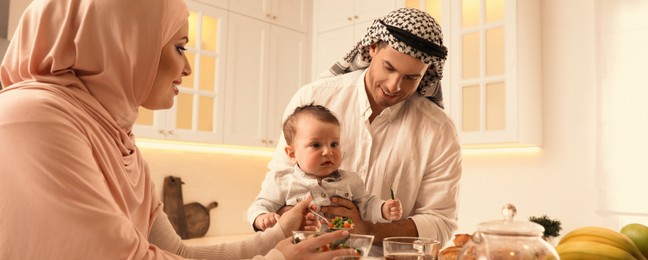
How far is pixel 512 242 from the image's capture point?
71cm

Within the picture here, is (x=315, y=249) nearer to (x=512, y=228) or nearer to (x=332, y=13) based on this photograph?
(x=512, y=228)

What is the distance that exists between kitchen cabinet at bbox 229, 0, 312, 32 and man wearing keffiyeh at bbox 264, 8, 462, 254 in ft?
7.46

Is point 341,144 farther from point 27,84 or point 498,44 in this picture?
point 498,44

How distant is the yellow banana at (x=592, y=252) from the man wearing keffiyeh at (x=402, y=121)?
3.09 ft

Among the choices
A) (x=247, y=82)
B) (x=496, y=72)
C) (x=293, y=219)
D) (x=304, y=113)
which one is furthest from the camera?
(x=247, y=82)

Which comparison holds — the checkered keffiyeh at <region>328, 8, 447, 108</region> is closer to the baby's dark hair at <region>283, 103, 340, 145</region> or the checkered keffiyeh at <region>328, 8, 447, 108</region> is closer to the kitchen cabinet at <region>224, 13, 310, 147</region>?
the baby's dark hair at <region>283, 103, 340, 145</region>

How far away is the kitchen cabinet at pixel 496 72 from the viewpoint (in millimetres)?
3264

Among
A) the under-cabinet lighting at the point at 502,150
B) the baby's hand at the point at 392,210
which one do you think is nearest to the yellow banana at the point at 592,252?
the baby's hand at the point at 392,210

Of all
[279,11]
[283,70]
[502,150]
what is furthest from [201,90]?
[502,150]

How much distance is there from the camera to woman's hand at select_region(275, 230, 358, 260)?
1066 millimetres

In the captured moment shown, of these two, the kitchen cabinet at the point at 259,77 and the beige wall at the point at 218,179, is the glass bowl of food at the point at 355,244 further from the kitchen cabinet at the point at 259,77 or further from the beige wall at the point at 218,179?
the beige wall at the point at 218,179

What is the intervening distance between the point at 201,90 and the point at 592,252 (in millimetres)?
3398

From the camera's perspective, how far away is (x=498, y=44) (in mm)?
3344

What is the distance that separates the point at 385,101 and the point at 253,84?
2.42 metres
